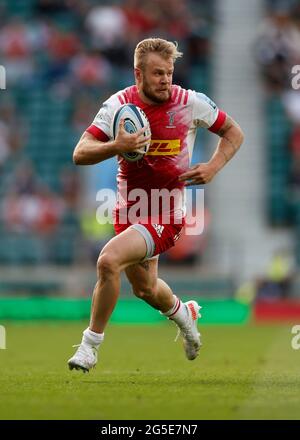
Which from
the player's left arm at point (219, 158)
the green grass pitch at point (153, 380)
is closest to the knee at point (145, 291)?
the green grass pitch at point (153, 380)

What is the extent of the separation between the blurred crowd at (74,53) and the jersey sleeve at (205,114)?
11702mm

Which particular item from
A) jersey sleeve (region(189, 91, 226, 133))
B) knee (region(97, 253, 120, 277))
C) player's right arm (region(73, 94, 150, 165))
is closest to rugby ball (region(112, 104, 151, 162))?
player's right arm (region(73, 94, 150, 165))

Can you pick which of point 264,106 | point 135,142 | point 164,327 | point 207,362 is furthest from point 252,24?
point 135,142

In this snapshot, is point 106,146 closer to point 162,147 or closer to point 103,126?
point 103,126

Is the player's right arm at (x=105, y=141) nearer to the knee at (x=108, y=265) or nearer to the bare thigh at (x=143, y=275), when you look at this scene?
the knee at (x=108, y=265)

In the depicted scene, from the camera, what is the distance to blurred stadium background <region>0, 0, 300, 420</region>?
60.7 feet

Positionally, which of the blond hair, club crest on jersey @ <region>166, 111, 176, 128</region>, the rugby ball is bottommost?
the rugby ball

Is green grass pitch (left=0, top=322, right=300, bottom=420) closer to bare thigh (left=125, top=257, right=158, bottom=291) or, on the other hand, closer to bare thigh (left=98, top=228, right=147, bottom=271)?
bare thigh (left=125, top=257, right=158, bottom=291)

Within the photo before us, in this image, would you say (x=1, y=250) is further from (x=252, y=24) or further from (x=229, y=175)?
(x=252, y=24)

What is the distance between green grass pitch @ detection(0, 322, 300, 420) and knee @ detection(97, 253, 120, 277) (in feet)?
2.50

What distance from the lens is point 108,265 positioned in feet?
26.8

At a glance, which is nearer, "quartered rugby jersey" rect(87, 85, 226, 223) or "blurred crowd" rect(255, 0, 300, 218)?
"quartered rugby jersey" rect(87, 85, 226, 223)

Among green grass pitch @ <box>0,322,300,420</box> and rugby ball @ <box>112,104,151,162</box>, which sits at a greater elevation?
rugby ball @ <box>112,104,151,162</box>
